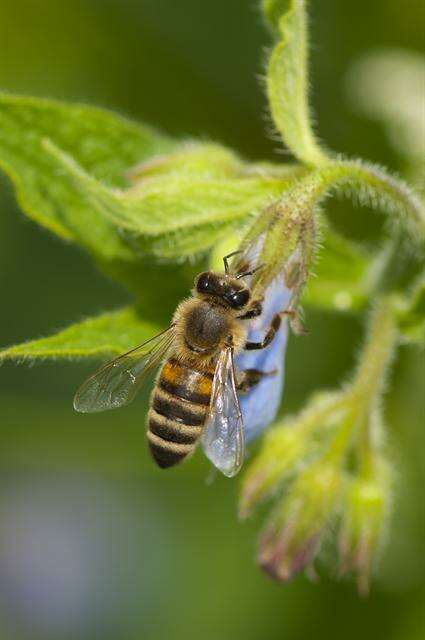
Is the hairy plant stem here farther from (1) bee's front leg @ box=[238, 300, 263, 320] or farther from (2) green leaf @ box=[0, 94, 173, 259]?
(2) green leaf @ box=[0, 94, 173, 259]

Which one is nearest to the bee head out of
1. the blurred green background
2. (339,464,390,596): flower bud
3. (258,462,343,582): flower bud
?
(258,462,343,582): flower bud

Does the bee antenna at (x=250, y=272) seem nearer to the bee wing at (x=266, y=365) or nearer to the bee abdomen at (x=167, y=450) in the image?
the bee wing at (x=266, y=365)

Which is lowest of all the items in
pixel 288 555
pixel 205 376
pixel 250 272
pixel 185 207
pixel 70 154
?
pixel 288 555

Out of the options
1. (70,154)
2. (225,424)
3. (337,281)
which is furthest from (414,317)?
(70,154)

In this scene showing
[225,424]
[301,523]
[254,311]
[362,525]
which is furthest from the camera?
[362,525]

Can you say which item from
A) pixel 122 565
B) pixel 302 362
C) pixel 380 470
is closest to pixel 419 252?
pixel 380 470

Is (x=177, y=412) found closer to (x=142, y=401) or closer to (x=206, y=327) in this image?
(x=206, y=327)

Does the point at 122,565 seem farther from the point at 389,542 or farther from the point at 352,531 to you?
the point at 352,531
